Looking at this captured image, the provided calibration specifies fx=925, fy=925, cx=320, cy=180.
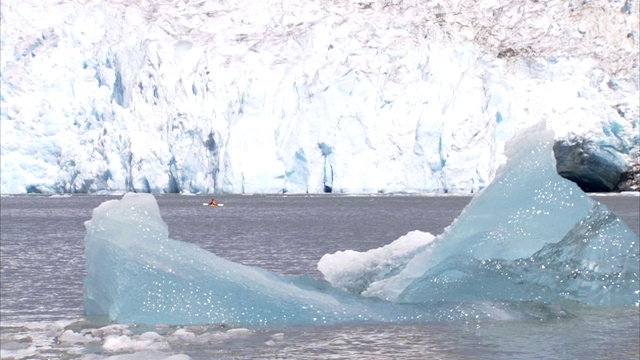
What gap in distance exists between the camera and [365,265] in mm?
10000

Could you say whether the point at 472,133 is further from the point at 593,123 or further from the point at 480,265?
the point at 480,265

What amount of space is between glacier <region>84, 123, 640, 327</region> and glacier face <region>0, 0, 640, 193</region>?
26351 mm

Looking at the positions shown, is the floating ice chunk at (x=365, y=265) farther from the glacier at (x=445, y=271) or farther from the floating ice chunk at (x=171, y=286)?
the floating ice chunk at (x=171, y=286)

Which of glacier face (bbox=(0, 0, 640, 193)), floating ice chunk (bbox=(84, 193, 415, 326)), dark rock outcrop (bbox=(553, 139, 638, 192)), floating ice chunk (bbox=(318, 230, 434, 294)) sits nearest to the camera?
floating ice chunk (bbox=(84, 193, 415, 326))

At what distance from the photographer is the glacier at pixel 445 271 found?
27.3 feet

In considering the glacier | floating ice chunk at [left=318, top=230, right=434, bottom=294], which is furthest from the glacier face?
the glacier

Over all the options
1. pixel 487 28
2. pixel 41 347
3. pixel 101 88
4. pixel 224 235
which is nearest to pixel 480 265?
pixel 41 347

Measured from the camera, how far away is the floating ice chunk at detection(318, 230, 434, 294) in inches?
A: 385

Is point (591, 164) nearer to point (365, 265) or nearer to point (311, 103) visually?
point (311, 103)

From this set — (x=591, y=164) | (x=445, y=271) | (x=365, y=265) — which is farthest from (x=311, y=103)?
(x=445, y=271)

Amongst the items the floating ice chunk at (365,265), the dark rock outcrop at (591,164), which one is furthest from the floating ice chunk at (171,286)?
the dark rock outcrop at (591,164)

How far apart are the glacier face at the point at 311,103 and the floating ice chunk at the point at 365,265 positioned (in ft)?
83.8

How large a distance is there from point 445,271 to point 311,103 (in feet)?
93.3

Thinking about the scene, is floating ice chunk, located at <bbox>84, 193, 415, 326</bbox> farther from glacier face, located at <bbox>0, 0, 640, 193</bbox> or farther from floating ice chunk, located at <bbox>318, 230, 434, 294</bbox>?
glacier face, located at <bbox>0, 0, 640, 193</bbox>
